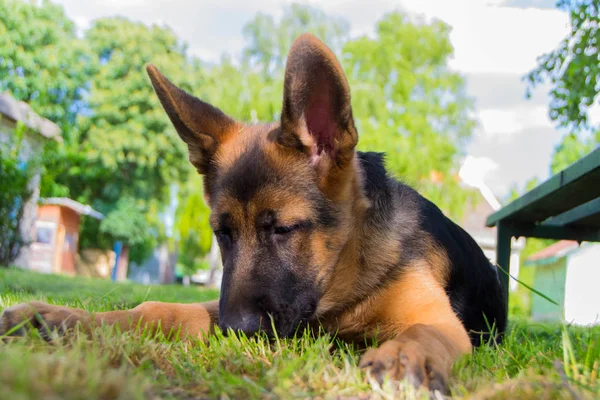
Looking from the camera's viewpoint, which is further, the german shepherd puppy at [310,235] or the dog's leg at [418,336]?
the german shepherd puppy at [310,235]

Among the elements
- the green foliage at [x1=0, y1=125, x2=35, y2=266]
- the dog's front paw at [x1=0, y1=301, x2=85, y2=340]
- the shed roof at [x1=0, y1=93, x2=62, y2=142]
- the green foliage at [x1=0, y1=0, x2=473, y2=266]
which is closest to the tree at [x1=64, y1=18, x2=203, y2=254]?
the green foliage at [x1=0, y1=0, x2=473, y2=266]

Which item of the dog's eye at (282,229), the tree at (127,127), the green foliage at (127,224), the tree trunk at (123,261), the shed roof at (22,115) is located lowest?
the tree trunk at (123,261)

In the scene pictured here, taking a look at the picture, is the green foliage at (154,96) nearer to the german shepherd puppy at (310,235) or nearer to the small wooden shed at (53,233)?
the small wooden shed at (53,233)

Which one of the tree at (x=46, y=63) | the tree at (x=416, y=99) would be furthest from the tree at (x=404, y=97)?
the tree at (x=46, y=63)

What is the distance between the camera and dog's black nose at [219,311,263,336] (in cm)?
322

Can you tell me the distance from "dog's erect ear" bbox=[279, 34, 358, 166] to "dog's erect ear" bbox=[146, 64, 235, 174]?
63cm

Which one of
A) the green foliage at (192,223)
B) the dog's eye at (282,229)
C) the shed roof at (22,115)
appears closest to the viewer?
the dog's eye at (282,229)

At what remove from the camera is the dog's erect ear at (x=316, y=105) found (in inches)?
134

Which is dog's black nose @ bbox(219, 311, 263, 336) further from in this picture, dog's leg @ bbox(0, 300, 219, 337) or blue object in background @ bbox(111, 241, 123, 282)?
blue object in background @ bbox(111, 241, 123, 282)

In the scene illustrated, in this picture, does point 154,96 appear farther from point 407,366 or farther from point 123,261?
point 407,366

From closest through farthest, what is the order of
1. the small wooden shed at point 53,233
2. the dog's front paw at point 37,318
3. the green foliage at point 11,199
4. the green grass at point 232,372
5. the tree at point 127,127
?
1. the green grass at point 232,372
2. the dog's front paw at point 37,318
3. the green foliage at point 11,199
4. the small wooden shed at point 53,233
5. the tree at point 127,127

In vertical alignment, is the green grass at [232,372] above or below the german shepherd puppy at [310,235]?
below

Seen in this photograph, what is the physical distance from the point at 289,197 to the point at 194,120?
104cm

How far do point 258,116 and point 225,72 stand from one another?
797 centimetres
